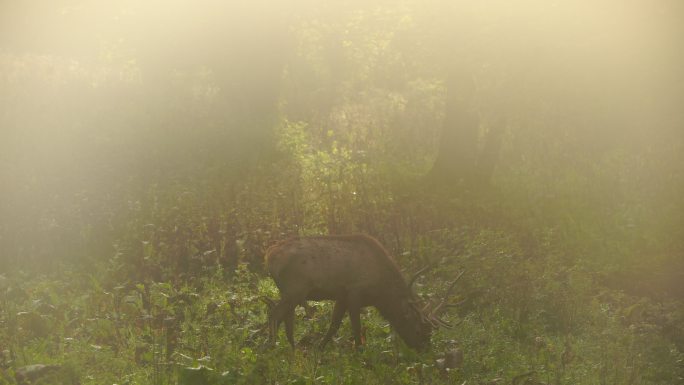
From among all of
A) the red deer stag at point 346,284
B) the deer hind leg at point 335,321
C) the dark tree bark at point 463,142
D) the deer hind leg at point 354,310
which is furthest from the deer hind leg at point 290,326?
the dark tree bark at point 463,142

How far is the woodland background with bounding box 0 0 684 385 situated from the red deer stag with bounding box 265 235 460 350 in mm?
353

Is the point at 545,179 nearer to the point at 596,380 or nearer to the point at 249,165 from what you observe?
the point at 249,165

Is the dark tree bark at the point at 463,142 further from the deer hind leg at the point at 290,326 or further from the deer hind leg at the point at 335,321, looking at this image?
the deer hind leg at the point at 290,326

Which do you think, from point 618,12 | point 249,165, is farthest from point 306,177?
point 618,12

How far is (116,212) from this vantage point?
1658 cm

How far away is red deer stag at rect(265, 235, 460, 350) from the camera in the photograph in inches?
378

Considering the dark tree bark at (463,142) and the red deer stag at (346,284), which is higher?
the dark tree bark at (463,142)

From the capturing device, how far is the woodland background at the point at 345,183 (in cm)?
1045

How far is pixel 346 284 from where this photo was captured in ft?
32.3

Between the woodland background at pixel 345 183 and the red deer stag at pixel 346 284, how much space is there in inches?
13.9

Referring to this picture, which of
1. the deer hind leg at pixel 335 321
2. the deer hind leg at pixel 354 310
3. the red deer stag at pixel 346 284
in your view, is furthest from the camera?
the deer hind leg at pixel 335 321

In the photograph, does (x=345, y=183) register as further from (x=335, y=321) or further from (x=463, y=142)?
(x=335, y=321)

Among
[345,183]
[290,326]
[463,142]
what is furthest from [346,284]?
[463,142]

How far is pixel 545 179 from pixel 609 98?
547 cm
